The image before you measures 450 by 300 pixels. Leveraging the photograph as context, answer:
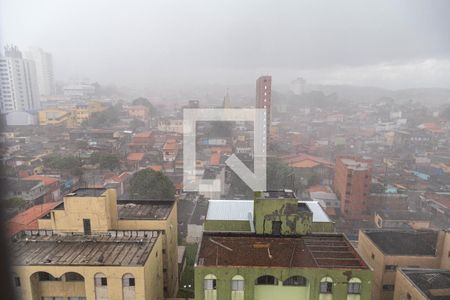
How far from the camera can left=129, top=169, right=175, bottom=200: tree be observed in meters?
7.39

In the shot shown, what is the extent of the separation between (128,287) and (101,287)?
0.27 meters

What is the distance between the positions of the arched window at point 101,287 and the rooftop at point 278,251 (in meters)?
0.97

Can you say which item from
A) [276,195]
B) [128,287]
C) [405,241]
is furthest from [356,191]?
[128,287]

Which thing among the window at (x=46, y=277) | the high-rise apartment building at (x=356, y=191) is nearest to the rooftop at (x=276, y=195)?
the window at (x=46, y=277)

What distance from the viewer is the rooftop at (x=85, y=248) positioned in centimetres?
320

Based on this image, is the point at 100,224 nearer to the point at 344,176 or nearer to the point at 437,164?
the point at 344,176

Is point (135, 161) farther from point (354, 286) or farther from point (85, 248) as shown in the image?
point (354, 286)

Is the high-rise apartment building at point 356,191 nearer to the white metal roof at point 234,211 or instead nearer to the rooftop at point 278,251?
the white metal roof at point 234,211

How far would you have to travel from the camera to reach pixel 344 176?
8070 mm

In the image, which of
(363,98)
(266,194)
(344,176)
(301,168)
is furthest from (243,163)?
(363,98)

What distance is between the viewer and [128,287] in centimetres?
316

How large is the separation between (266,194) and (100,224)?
2.05 meters

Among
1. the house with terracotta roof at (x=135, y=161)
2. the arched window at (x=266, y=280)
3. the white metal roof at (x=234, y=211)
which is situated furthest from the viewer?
the house with terracotta roof at (x=135, y=161)

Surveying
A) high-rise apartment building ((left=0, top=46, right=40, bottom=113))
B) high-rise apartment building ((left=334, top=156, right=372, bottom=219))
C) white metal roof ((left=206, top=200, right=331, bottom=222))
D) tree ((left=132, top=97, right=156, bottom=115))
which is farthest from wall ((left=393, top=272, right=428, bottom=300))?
tree ((left=132, top=97, right=156, bottom=115))
